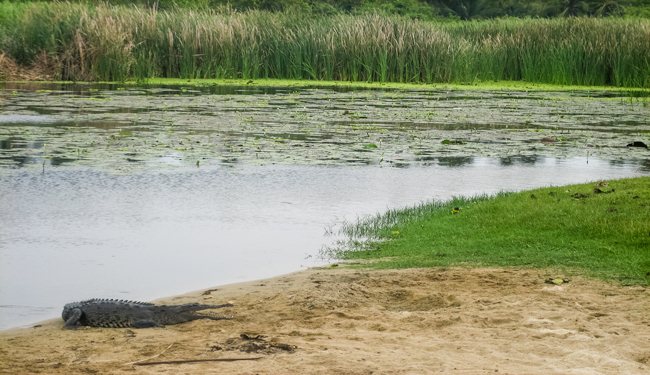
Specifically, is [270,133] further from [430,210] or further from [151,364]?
[151,364]

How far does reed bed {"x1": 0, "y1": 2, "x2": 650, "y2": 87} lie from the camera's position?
2911 centimetres

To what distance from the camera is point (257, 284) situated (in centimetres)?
818

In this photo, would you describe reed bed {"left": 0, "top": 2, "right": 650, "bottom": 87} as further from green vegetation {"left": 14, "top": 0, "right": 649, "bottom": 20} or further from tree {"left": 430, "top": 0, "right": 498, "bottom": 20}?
tree {"left": 430, "top": 0, "right": 498, "bottom": 20}

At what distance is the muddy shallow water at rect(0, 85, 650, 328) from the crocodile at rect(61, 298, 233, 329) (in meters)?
0.53

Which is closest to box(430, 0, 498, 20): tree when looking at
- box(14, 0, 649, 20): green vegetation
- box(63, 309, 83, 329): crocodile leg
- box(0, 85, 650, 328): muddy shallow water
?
Result: box(14, 0, 649, 20): green vegetation

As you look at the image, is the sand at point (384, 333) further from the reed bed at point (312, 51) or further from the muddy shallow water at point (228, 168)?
the reed bed at point (312, 51)

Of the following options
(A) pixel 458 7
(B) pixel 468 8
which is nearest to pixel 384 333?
(A) pixel 458 7

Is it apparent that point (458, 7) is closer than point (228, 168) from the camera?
No

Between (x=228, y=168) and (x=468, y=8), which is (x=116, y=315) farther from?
(x=468, y=8)

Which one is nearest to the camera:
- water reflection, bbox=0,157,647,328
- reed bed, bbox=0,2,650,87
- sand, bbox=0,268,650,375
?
sand, bbox=0,268,650,375

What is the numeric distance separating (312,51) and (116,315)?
24.4m

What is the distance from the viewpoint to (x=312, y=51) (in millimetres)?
30828

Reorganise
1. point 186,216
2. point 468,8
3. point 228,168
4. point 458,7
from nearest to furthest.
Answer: point 186,216
point 228,168
point 458,7
point 468,8

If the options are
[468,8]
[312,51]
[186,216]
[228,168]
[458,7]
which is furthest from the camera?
[468,8]
